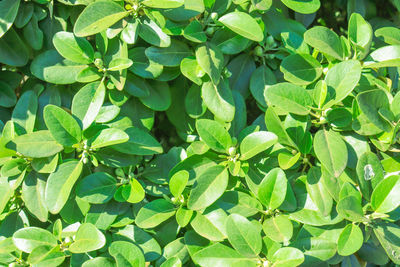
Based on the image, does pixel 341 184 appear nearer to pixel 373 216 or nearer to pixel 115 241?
pixel 373 216

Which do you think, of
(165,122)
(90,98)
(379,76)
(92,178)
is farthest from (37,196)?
(379,76)

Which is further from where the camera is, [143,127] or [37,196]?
[143,127]

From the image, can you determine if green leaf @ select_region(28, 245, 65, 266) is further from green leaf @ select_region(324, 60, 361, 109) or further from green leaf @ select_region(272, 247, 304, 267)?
green leaf @ select_region(324, 60, 361, 109)

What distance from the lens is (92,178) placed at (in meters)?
1.21

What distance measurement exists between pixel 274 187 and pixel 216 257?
0.25 metres

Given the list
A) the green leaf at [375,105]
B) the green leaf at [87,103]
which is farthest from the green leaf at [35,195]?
the green leaf at [375,105]

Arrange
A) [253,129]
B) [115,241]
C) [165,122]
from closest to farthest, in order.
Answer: [115,241], [253,129], [165,122]

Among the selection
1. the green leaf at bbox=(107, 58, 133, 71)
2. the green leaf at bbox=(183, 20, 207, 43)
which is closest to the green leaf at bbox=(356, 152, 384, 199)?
the green leaf at bbox=(183, 20, 207, 43)

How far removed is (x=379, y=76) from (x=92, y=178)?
969mm

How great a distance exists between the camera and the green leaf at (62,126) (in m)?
1.14

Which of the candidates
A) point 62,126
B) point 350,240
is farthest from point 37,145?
→ point 350,240

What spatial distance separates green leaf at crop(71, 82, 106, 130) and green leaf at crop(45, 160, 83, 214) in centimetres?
12

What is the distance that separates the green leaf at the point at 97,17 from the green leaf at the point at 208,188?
1.63 ft

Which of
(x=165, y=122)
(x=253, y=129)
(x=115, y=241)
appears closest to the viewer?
(x=115, y=241)
